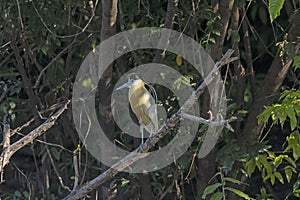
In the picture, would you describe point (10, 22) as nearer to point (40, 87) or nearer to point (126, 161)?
point (40, 87)

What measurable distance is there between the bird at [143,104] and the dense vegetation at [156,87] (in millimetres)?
152

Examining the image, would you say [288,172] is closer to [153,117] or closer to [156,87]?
[153,117]

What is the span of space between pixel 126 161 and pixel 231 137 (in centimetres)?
83

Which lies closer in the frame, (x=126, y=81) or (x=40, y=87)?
(x=126, y=81)

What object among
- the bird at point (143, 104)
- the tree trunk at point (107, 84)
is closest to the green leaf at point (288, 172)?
the bird at point (143, 104)

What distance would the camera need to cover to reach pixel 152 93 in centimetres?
352

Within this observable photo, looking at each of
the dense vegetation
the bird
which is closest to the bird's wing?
the bird

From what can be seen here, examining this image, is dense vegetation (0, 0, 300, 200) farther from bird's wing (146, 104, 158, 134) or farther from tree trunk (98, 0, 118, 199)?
bird's wing (146, 104, 158, 134)

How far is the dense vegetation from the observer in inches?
130

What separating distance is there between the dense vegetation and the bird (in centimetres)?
15

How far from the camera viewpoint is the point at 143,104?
331 centimetres

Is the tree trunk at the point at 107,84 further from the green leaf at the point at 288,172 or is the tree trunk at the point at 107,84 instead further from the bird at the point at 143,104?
the green leaf at the point at 288,172

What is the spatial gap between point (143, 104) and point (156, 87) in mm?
256

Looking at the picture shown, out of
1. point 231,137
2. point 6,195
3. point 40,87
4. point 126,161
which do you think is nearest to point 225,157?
point 231,137
